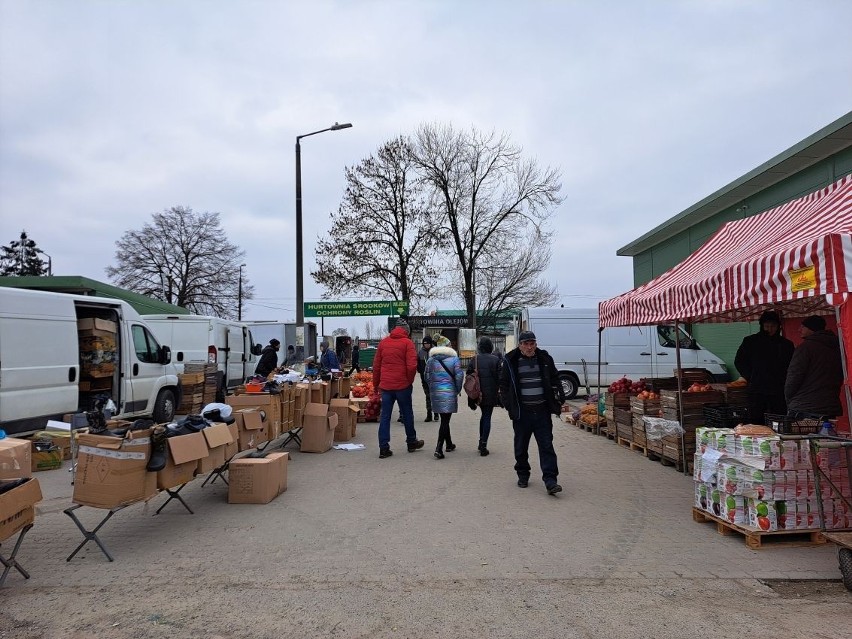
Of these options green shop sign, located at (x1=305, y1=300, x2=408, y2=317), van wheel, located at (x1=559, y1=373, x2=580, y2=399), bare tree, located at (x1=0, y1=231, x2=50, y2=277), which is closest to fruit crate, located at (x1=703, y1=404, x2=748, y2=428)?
van wheel, located at (x1=559, y1=373, x2=580, y2=399)

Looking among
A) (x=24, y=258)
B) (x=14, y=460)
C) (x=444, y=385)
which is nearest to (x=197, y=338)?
(x=444, y=385)

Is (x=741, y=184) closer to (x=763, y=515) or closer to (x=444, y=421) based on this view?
(x=444, y=421)

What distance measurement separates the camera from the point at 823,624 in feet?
11.0

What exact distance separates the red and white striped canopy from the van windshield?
5.08 metres

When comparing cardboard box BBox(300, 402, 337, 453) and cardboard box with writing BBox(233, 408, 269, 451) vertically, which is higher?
cardboard box with writing BBox(233, 408, 269, 451)

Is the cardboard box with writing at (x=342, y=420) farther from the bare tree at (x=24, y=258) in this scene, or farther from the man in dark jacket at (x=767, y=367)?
the bare tree at (x=24, y=258)

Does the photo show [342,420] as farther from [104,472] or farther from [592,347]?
[592,347]

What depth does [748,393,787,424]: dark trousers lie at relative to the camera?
6.97 metres

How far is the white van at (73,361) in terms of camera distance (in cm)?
822

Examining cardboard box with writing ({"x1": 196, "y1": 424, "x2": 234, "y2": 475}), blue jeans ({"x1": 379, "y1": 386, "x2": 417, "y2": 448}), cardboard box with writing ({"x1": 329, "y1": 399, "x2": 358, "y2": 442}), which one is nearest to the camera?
cardboard box with writing ({"x1": 196, "y1": 424, "x2": 234, "y2": 475})

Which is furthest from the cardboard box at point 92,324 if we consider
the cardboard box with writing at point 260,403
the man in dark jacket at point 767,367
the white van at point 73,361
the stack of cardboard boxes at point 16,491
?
the man in dark jacket at point 767,367

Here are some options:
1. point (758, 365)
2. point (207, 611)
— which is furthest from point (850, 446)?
point (207, 611)

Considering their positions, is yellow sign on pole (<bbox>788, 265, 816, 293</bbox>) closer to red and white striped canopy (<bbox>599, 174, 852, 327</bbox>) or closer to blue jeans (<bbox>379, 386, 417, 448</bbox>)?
red and white striped canopy (<bbox>599, 174, 852, 327</bbox>)

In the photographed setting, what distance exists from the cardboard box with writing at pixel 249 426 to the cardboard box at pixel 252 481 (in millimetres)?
304
